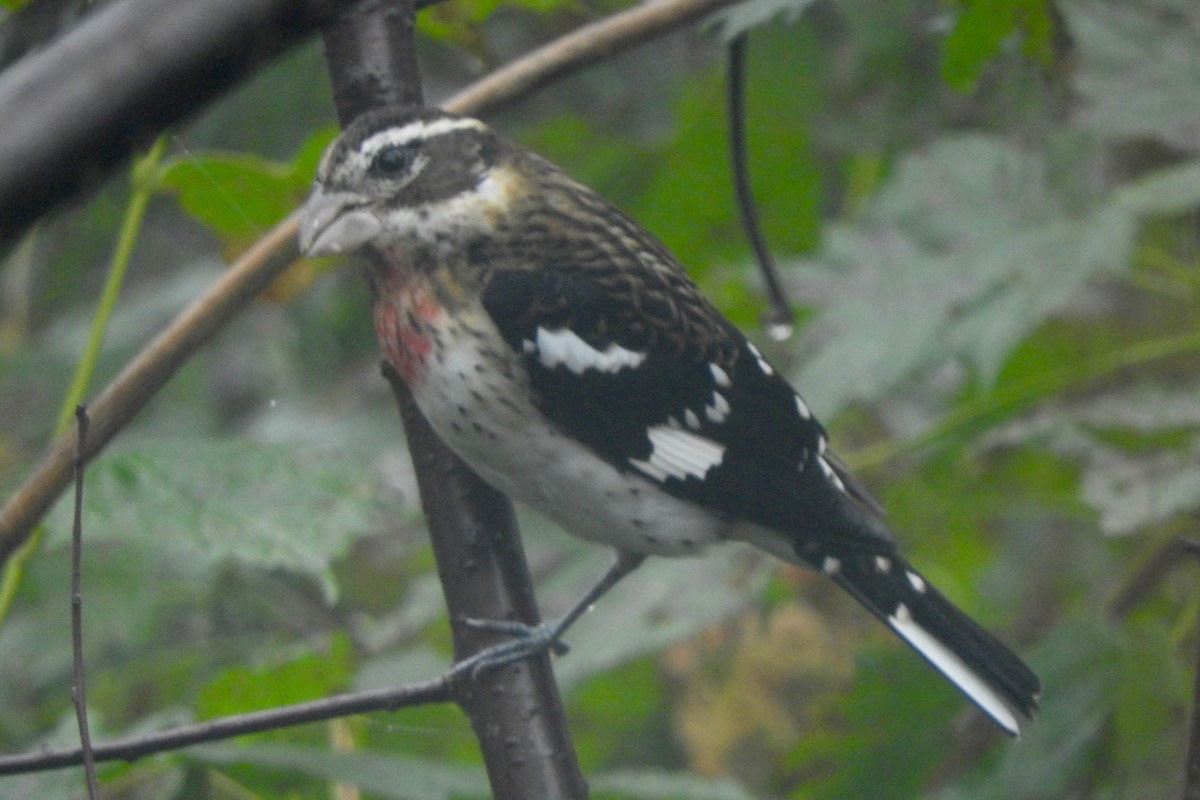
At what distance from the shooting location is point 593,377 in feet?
5.73

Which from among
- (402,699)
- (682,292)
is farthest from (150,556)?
(402,699)

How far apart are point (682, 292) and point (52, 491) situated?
0.78 m

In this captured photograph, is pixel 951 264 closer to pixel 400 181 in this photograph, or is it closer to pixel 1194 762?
pixel 400 181

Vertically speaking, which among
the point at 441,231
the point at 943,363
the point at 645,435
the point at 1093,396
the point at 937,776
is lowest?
the point at 937,776

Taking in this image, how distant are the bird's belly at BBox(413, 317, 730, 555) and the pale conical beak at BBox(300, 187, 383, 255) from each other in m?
0.15

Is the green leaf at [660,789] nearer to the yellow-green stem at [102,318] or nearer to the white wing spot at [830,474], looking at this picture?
the white wing spot at [830,474]

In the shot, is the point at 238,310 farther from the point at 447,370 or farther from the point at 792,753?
the point at 792,753

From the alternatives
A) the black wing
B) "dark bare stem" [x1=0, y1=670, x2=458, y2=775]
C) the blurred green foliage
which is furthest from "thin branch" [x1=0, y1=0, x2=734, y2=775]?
the black wing

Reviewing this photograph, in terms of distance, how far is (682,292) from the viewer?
183 cm

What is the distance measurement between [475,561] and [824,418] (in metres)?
0.83

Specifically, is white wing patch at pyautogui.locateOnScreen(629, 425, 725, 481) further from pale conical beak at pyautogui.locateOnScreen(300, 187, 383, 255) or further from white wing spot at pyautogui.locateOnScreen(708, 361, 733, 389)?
pale conical beak at pyautogui.locateOnScreen(300, 187, 383, 255)

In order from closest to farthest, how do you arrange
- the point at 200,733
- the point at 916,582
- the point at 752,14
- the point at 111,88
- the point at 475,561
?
the point at 111,88 → the point at 200,733 → the point at 475,561 → the point at 752,14 → the point at 916,582

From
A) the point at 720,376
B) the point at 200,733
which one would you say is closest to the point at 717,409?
the point at 720,376

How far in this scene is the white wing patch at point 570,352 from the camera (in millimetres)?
1725
